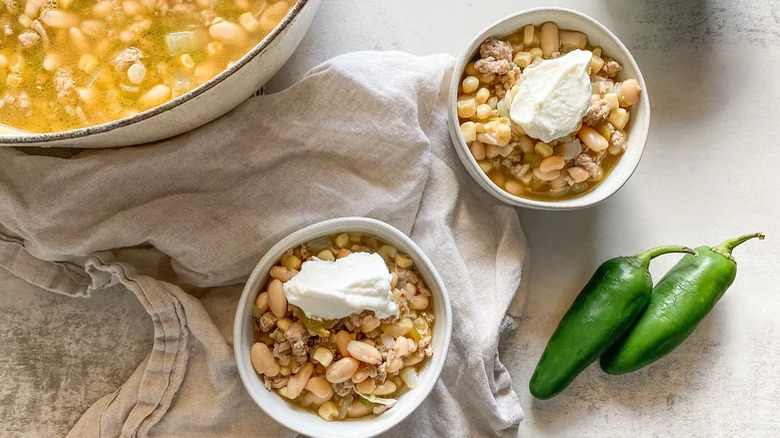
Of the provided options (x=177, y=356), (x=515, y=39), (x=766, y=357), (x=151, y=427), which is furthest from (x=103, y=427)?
(x=766, y=357)

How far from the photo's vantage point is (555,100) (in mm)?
2189

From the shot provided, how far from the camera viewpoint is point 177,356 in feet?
7.52

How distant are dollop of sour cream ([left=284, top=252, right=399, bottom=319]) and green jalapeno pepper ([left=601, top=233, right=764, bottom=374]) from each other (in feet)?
2.63

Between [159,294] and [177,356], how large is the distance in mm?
192

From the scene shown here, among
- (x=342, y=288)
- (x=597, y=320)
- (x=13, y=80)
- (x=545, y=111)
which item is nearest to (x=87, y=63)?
(x=13, y=80)

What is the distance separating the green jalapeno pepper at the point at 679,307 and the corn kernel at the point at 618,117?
0.49 m

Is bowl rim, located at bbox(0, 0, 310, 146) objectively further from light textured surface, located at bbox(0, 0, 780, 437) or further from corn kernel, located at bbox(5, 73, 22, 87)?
light textured surface, located at bbox(0, 0, 780, 437)

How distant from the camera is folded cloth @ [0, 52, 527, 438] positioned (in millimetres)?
2178

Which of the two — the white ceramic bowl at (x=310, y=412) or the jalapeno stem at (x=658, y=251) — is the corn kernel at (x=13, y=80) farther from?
the jalapeno stem at (x=658, y=251)

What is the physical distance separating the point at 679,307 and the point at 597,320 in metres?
0.26

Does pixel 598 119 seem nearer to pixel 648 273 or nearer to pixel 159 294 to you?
pixel 648 273

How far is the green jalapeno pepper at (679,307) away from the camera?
2.43 m

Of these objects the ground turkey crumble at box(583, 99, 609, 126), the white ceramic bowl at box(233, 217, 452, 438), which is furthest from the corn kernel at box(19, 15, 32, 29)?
the ground turkey crumble at box(583, 99, 609, 126)

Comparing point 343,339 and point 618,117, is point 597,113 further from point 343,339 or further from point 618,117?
point 343,339
